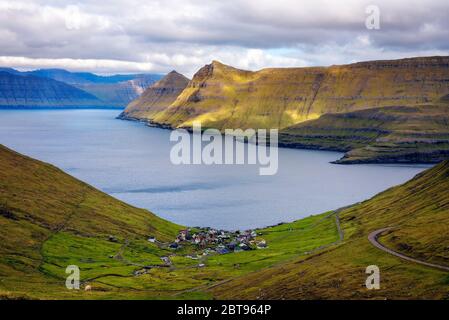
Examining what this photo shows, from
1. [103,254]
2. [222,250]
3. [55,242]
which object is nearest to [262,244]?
[222,250]

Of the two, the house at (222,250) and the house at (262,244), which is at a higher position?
the house at (262,244)

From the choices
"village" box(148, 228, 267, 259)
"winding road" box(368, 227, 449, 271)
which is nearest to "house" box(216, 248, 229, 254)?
"village" box(148, 228, 267, 259)

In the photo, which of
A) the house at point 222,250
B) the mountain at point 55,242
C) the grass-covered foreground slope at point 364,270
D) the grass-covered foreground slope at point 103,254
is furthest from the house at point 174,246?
the grass-covered foreground slope at point 364,270

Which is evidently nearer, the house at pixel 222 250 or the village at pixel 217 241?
the house at pixel 222 250

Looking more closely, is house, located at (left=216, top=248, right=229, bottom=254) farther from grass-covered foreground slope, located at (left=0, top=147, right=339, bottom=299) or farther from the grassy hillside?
grass-covered foreground slope, located at (left=0, top=147, right=339, bottom=299)

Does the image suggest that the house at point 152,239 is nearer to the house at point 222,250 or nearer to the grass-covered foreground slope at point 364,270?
the house at point 222,250

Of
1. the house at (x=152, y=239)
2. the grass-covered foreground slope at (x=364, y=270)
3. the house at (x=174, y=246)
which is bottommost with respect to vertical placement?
the grass-covered foreground slope at (x=364, y=270)

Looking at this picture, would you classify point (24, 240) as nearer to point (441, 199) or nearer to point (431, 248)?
point (431, 248)
